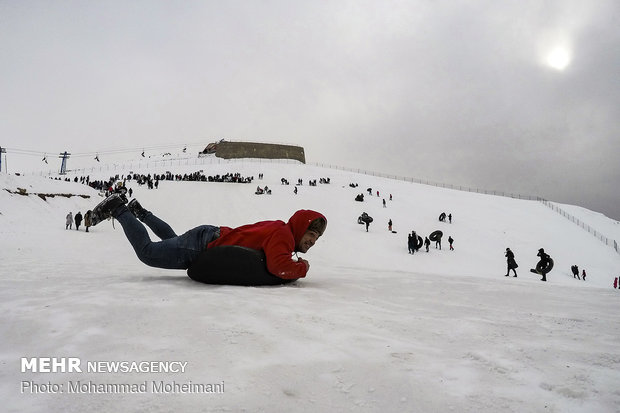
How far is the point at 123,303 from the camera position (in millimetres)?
2621

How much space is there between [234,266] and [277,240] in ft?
1.76

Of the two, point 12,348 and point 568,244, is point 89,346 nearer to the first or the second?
point 12,348

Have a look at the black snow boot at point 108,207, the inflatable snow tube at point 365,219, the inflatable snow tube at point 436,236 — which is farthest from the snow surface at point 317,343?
the inflatable snow tube at point 365,219

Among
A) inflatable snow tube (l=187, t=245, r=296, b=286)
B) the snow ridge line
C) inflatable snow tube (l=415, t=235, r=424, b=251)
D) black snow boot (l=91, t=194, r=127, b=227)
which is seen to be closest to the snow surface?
inflatable snow tube (l=187, t=245, r=296, b=286)

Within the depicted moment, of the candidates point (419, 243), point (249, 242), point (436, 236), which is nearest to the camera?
point (249, 242)

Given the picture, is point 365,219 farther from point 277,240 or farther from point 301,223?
point 277,240

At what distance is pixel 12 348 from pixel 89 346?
15.2 inches

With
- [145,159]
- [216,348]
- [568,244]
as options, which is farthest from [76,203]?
[145,159]

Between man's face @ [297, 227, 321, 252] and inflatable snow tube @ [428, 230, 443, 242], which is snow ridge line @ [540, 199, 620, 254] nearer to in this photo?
inflatable snow tube @ [428, 230, 443, 242]

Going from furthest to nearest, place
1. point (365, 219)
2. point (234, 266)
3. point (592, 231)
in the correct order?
point (592, 231)
point (365, 219)
point (234, 266)

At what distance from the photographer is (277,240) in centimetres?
359

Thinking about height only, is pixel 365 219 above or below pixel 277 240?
above

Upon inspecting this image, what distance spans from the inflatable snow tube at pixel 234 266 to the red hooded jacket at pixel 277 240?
97 millimetres

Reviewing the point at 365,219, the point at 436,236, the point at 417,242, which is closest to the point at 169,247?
the point at 417,242
